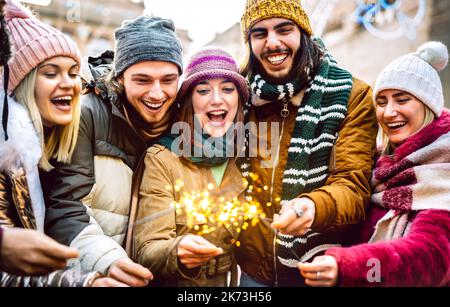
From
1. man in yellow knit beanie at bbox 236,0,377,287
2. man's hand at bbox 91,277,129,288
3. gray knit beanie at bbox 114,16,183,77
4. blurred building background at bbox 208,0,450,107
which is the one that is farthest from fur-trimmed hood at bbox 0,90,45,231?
blurred building background at bbox 208,0,450,107

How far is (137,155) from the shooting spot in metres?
1.87

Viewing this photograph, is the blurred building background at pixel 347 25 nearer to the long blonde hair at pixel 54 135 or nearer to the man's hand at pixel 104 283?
the long blonde hair at pixel 54 135

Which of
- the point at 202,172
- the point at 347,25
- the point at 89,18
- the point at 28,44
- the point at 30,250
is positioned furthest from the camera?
the point at 347,25

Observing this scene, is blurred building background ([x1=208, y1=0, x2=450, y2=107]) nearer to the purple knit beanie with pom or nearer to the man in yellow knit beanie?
the man in yellow knit beanie

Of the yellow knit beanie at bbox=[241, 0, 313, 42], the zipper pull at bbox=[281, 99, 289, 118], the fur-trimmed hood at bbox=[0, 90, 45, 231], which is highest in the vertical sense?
the yellow knit beanie at bbox=[241, 0, 313, 42]

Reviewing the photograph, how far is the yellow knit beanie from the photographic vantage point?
6.11 feet

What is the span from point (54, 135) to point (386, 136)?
1.54 metres

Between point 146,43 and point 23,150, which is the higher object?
point 146,43

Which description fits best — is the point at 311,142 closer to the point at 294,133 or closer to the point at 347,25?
the point at 294,133

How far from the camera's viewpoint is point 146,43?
178 centimetres

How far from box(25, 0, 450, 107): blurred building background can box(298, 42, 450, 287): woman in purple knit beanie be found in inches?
33.0

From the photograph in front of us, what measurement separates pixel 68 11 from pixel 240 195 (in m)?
1.47

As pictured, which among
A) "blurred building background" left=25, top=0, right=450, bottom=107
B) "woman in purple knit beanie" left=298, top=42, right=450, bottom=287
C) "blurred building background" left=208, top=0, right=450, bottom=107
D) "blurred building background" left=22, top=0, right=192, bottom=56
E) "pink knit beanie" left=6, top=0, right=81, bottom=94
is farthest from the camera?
"blurred building background" left=208, top=0, right=450, bottom=107

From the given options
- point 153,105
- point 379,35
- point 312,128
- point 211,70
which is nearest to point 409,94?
point 312,128
